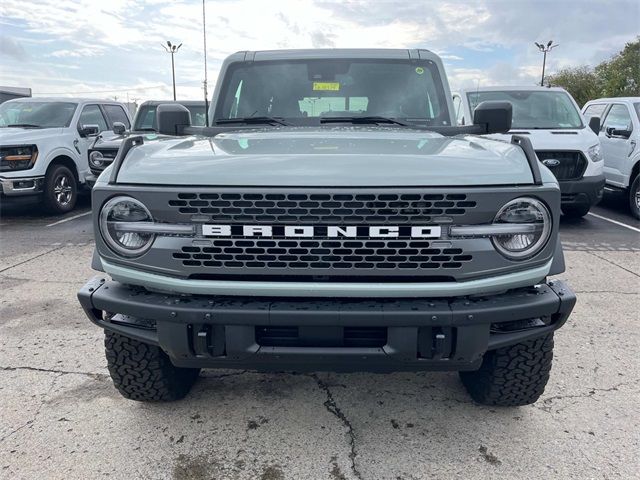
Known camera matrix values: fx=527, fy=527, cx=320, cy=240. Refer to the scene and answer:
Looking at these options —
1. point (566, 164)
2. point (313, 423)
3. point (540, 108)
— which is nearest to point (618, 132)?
point (540, 108)

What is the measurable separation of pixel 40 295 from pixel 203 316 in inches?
141

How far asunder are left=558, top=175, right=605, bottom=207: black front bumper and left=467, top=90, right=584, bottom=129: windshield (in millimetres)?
1130

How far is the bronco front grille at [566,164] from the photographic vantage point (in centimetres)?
749

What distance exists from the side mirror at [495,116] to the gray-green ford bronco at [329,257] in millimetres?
1068

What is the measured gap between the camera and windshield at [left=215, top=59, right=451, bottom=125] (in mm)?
3672

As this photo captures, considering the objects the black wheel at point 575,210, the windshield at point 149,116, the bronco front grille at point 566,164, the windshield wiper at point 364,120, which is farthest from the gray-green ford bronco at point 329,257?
the windshield at point 149,116

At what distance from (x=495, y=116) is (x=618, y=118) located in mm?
7154

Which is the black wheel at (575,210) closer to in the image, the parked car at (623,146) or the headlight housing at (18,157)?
the parked car at (623,146)

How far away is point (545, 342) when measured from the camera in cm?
264

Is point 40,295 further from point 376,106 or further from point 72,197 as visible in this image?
point 72,197

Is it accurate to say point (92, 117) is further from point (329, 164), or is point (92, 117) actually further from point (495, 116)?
point (329, 164)

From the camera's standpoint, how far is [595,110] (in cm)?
1016

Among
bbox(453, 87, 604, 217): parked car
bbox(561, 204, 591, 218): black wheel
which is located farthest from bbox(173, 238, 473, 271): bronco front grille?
bbox(561, 204, 591, 218): black wheel

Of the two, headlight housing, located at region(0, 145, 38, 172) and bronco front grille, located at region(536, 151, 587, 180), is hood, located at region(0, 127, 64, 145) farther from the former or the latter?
bronco front grille, located at region(536, 151, 587, 180)
